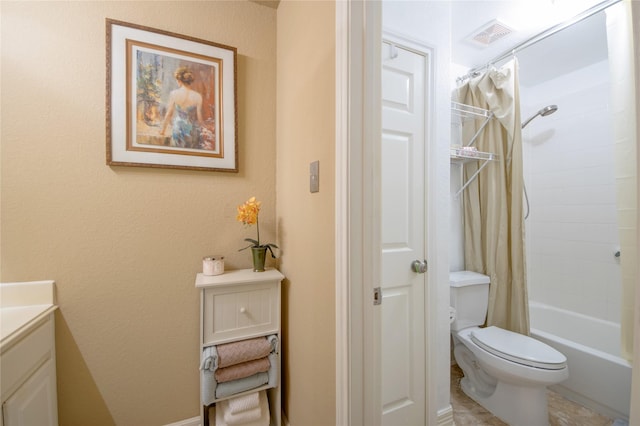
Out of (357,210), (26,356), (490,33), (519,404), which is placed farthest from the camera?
(490,33)

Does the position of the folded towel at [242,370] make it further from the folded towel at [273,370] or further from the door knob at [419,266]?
the door knob at [419,266]

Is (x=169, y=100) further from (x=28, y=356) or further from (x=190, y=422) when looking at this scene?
(x=190, y=422)

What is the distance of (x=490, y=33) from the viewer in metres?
1.72

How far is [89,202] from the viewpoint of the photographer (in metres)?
1.20

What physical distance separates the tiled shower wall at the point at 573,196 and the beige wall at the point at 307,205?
7.99 feet

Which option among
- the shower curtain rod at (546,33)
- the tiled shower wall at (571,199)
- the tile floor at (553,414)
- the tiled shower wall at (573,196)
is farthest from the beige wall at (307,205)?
the tiled shower wall at (573,196)

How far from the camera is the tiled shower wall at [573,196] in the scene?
199cm

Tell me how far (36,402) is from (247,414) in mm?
822

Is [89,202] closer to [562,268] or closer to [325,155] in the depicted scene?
[325,155]

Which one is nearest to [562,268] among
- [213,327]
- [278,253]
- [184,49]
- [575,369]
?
[575,369]

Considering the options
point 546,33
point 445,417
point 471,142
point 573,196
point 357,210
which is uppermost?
point 546,33

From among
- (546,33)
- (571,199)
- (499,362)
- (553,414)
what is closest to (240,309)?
(499,362)

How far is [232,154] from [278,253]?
2.06 ft

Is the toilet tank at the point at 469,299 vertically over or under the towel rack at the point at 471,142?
under
